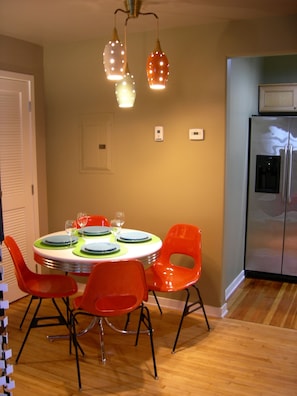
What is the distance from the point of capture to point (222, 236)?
3.81 metres

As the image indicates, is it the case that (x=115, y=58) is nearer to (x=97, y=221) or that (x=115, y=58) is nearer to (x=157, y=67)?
(x=157, y=67)

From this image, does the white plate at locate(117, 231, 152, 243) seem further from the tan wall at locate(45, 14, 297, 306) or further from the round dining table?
the tan wall at locate(45, 14, 297, 306)

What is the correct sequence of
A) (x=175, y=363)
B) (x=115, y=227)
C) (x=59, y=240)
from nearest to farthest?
1. (x=175, y=363)
2. (x=59, y=240)
3. (x=115, y=227)

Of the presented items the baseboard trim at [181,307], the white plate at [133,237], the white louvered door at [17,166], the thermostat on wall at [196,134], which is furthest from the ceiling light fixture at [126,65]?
the baseboard trim at [181,307]

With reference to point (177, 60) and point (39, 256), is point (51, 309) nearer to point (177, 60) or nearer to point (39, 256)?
point (39, 256)

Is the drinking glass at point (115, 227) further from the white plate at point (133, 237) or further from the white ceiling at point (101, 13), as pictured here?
the white ceiling at point (101, 13)

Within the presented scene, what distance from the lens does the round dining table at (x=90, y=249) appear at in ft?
9.46

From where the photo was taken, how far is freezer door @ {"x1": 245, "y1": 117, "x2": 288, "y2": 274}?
15.5 ft

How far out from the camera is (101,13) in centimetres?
331

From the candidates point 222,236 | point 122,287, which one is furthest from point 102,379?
point 222,236

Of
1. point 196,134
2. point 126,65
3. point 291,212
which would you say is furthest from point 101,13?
point 291,212

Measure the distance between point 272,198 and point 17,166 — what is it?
2.77 m

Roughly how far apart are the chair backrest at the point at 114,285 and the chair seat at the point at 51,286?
14.9 inches

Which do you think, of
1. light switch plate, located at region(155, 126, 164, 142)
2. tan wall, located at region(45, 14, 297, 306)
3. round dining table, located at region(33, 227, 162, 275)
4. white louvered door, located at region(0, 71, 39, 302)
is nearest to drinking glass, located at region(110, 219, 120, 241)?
round dining table, located at region(33, 227, 162, 275)
